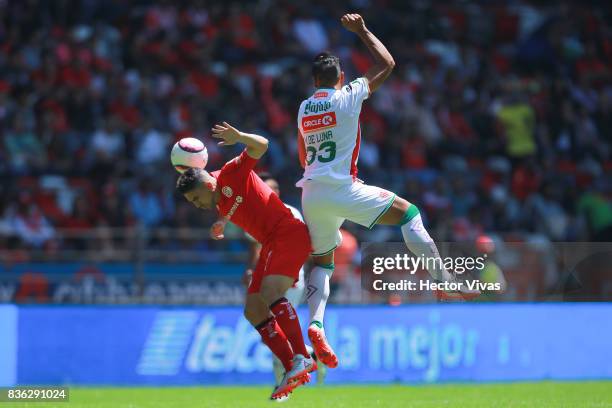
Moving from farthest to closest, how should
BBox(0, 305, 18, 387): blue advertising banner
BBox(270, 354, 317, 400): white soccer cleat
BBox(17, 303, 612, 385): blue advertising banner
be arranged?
BBox(17, 303, 612, 385): blue advertising banner < BBox(0, 305, 18, 387): blue advertising banner < BBox(270, 354, 317, 400): white soccer cleat

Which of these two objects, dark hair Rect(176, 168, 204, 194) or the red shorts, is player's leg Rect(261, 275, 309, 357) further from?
dark hair Rect(176, 168, 204, 194)

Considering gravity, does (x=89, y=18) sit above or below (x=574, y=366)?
above

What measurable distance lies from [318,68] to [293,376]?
9.33 feet

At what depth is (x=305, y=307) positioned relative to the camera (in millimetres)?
15961

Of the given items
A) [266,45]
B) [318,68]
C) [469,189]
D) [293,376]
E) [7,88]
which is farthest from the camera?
[266,45]

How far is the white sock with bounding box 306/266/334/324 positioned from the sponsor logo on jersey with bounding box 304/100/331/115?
157 cm

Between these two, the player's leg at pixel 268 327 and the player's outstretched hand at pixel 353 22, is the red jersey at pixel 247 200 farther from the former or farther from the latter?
the player's outstretched hand at pixel 353 22

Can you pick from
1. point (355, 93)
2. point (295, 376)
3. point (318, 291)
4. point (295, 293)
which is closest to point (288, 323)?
point (295, 376)

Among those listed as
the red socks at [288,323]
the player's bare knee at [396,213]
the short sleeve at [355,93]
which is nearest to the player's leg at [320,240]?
the red socks at [288,323]

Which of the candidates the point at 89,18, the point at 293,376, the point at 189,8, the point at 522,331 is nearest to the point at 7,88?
the point at 89,18

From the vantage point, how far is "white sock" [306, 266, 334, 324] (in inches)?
417

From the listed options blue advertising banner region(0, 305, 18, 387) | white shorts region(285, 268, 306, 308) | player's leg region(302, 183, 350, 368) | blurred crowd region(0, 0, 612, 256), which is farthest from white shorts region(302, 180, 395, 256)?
blurred crowd region(0, 0, 612, 256)

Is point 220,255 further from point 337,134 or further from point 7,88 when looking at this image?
point 337,134

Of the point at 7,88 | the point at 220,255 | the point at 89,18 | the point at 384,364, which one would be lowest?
the point at 384,364
